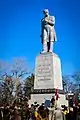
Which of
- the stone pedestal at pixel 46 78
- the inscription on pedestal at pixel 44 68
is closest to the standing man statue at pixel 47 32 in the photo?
the stone pedestal at pixel 46 78

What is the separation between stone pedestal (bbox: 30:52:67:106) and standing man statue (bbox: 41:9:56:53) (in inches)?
29.5

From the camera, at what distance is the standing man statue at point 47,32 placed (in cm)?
2453

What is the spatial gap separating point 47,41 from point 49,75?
2.73 metres

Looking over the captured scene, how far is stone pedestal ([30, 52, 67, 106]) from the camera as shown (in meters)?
22.8

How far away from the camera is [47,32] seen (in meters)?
24.7

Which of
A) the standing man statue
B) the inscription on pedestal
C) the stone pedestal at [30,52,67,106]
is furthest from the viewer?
the standing man statue

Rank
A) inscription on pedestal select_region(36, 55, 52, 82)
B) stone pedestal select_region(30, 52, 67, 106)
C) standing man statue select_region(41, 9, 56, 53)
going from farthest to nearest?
standing man statue select_region(41, 9, 56, 53)
inscription on pedestal select_region(36, 55, 52, 82)
stone pedestal select_region(30, 52, 67, 106)

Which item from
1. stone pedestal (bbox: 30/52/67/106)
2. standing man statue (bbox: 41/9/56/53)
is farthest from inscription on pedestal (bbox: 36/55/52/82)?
standing man statue (bbox: 41/9/56/53)

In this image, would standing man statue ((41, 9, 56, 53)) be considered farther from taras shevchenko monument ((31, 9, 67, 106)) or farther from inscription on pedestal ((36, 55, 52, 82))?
inscription on pedestal ((36, 55, 52, 82))

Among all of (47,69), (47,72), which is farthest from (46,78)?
(47,69)

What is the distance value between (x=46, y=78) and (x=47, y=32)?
140 inches

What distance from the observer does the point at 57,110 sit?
1767 cm

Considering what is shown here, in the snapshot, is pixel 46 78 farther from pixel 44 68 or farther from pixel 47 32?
pixel 47 32

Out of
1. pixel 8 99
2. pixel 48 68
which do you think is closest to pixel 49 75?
pixel 48 68
